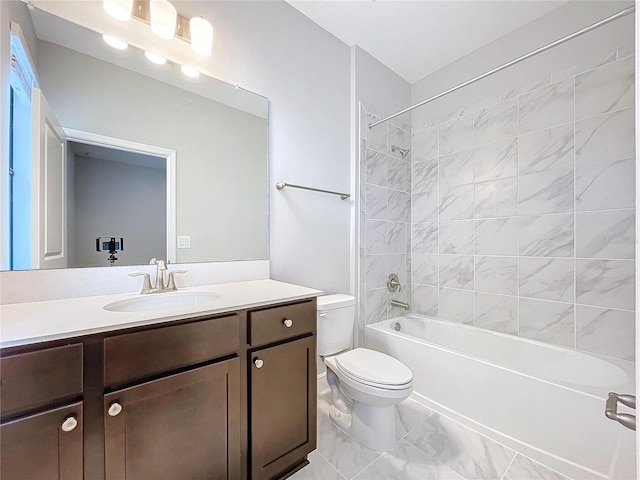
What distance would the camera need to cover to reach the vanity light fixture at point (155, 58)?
4.35 feet

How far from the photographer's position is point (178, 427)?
0.91m

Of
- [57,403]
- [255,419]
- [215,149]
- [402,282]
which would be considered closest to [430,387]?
[402,282]

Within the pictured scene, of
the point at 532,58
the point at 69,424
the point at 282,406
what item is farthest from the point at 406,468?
the point at 532,58

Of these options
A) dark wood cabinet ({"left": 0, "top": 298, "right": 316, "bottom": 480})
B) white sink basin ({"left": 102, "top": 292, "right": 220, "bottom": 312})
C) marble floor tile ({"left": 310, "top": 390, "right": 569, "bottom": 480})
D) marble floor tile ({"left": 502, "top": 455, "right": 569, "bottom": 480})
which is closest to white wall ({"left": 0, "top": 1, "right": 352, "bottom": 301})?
white sink basin ({"left": 102, "top": 292, "right": 220, "bottom": 312})

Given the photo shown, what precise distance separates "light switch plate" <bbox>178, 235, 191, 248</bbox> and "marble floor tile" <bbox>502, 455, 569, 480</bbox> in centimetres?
191

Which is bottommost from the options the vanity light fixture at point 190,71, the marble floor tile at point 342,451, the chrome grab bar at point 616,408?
the marble floor tile at point 342,451

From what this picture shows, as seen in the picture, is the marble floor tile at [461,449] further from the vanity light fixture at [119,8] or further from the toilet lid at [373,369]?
the vanity light fixture at [119,8]

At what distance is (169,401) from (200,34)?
5.41 feet

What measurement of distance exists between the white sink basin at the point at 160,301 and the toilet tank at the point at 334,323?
70cm

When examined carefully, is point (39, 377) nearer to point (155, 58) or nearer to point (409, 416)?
point (155, 58)

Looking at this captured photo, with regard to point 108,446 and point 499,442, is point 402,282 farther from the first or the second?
point 108,446

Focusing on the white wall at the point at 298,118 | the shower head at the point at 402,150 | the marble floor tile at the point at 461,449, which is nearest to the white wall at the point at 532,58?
the shower head at the point at 402,150

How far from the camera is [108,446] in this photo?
79cm

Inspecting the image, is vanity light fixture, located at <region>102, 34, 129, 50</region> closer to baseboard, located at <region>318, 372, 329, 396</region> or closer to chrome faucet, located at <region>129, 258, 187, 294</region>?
chrome faucet, located at <region>129, 258, 187, 294</region>
